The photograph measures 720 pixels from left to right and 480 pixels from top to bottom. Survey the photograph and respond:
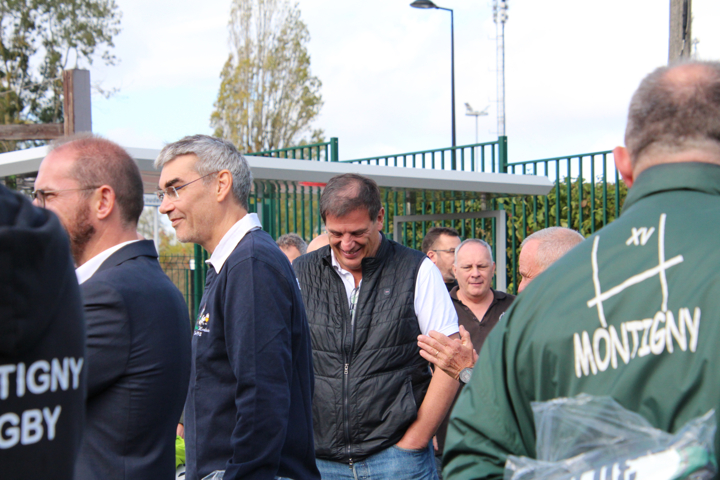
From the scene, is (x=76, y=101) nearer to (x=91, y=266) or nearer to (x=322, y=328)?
(x=322, y=328)

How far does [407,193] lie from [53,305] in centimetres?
498

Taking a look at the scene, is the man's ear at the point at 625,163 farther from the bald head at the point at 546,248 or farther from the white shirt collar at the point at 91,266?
the bald head at the point at 546,248

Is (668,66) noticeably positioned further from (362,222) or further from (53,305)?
(362,222)

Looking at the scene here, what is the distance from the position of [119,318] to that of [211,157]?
32.4 inches

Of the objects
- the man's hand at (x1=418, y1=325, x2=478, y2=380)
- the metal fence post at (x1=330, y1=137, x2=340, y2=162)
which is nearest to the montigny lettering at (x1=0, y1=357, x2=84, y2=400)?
the man's hand at (x1=418, y1=325, x2=478, y2=380)

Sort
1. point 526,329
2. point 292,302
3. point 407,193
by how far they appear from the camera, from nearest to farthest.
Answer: point 526,329, point 292,302, point 407,193

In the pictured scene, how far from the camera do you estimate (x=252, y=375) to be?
2.07 m

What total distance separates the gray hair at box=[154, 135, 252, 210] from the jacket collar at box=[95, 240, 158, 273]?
385 mm

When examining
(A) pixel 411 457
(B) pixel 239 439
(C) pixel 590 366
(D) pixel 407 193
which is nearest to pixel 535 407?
(C) pixel 590 366

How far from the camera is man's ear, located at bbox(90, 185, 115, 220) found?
213cm

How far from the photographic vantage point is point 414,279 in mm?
3061

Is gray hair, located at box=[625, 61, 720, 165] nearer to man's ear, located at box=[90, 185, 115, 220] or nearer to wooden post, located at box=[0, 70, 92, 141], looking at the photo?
man's ear, located at box=[90, 185, 115, 220]

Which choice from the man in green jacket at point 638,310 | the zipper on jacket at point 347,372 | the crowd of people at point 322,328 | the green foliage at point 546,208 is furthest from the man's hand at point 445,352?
the green foliage at point 546,208

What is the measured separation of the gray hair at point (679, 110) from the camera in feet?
3.98
